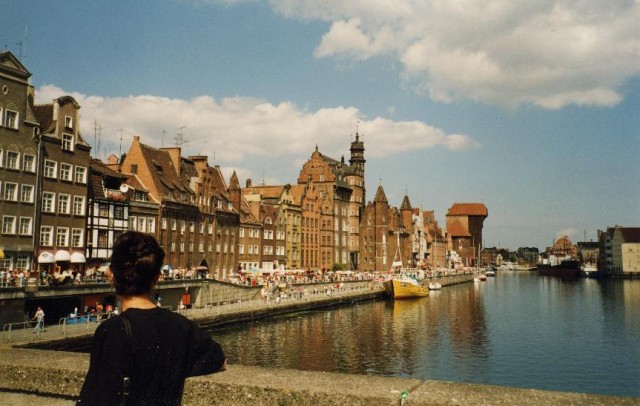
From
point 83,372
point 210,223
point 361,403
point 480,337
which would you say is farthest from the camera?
point 210,223

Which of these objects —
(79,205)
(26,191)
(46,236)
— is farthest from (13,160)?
(79,205)

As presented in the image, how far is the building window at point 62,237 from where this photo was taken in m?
52.0

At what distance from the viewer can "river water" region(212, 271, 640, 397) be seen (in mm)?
37500

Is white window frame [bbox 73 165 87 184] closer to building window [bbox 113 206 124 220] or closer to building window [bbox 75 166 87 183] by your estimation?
building window [bbox 75 166 87 183]

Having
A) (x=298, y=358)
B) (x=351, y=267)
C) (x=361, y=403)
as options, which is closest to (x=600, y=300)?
(x=351, y=267)

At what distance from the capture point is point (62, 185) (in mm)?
52438

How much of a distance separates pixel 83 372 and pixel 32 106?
54.0 m

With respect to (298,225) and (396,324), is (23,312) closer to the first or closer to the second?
(396,324)

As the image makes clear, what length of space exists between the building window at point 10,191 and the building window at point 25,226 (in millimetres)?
2001

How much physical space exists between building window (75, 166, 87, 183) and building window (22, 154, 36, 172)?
5.13m

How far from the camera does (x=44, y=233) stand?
166ft

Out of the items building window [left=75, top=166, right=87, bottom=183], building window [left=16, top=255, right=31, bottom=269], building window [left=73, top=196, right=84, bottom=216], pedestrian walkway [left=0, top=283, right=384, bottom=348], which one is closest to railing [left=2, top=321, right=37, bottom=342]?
pedestrian walkway [left=0, top=283, right=384, bottom=348]

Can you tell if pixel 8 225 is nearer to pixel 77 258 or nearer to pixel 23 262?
pixel 23 262

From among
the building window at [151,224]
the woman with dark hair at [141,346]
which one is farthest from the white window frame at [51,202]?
the woman with dark hair at [141,346]
